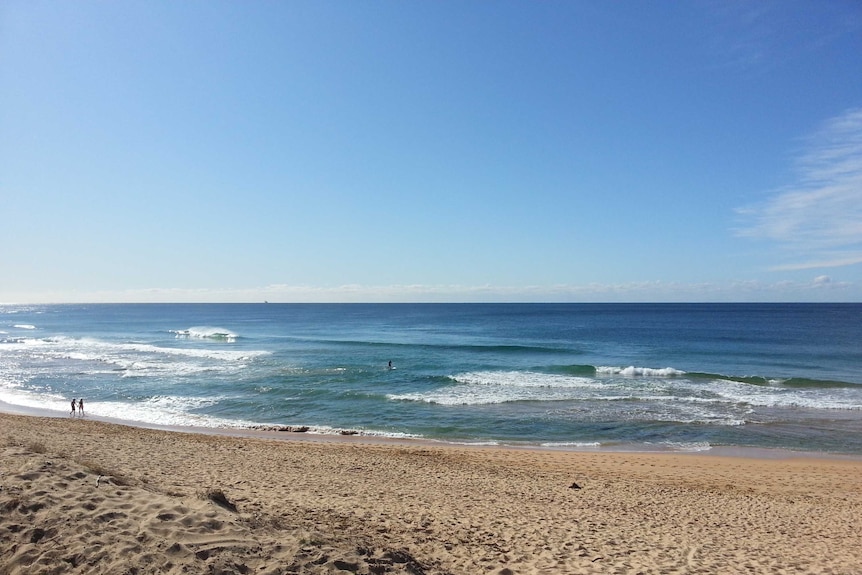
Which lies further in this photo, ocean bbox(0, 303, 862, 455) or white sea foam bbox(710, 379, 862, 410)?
white sea foam bbox(710, 379, 862, 410)

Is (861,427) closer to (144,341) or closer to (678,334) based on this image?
(678,334)

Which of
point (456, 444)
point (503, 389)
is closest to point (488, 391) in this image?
point (503, 389)

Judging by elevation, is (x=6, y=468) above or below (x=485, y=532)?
above

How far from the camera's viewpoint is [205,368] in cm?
3434

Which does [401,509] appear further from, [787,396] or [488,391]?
[787,396]

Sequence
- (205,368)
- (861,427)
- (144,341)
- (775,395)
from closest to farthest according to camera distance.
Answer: (861,427) → (775,395) → (205,368) → (144,341)

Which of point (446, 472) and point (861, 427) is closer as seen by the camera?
point (446, 472)

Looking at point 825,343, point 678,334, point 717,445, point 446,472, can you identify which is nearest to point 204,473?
point 446,472

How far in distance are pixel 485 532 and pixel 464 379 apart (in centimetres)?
2210

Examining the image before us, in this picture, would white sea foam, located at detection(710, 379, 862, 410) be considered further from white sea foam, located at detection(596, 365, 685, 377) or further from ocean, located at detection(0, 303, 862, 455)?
white sea foam, located at detection(596, 365, 685, 377)

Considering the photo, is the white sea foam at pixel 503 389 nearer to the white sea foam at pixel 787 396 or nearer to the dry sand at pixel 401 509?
the white sea foam at pixel 787 396

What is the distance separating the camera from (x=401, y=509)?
9.40 m

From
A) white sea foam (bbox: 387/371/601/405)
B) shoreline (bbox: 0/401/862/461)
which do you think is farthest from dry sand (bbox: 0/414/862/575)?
white sea foam (bbox: 387/371/601/405)

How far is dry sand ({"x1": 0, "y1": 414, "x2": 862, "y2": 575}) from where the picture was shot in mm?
5465
